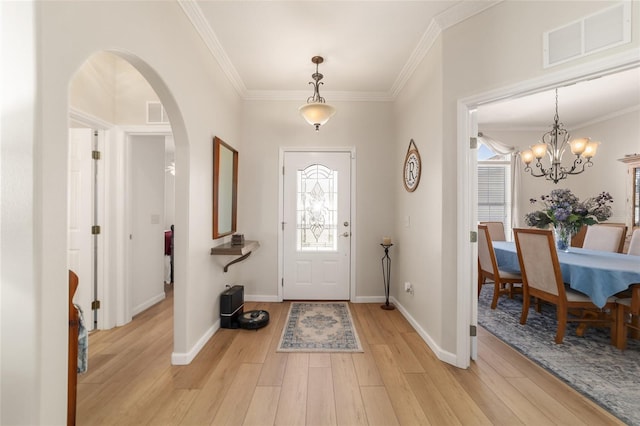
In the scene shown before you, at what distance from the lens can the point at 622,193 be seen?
4.59 metres

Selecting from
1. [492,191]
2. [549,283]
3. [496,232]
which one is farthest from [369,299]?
[492,191]

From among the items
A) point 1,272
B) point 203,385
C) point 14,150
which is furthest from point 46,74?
point 203,385

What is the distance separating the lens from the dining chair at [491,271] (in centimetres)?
355

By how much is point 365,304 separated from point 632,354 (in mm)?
2465

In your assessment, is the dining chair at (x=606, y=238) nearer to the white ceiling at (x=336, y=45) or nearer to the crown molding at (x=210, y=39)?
the white ceiling at (x=336, y=45)

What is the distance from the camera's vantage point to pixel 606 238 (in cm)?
372

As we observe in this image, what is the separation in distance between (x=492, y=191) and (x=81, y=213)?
6.37 meters

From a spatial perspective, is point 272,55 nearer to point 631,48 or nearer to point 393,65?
point 393,65

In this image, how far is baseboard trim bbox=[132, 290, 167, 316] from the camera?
3.38m

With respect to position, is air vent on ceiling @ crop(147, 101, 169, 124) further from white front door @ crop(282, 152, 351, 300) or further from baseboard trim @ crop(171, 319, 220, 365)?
baseboard trim @ crop(171, 319, 220, 365)

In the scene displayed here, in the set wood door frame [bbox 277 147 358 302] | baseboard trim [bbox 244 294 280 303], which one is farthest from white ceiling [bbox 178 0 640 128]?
baseboard trim [bbox 244 294 280 303]

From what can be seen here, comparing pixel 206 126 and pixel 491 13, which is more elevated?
pixel 491 13

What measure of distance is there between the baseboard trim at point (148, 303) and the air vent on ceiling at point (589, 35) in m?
4.41

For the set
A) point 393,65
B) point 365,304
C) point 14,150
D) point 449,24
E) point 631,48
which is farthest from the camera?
point 365,304
